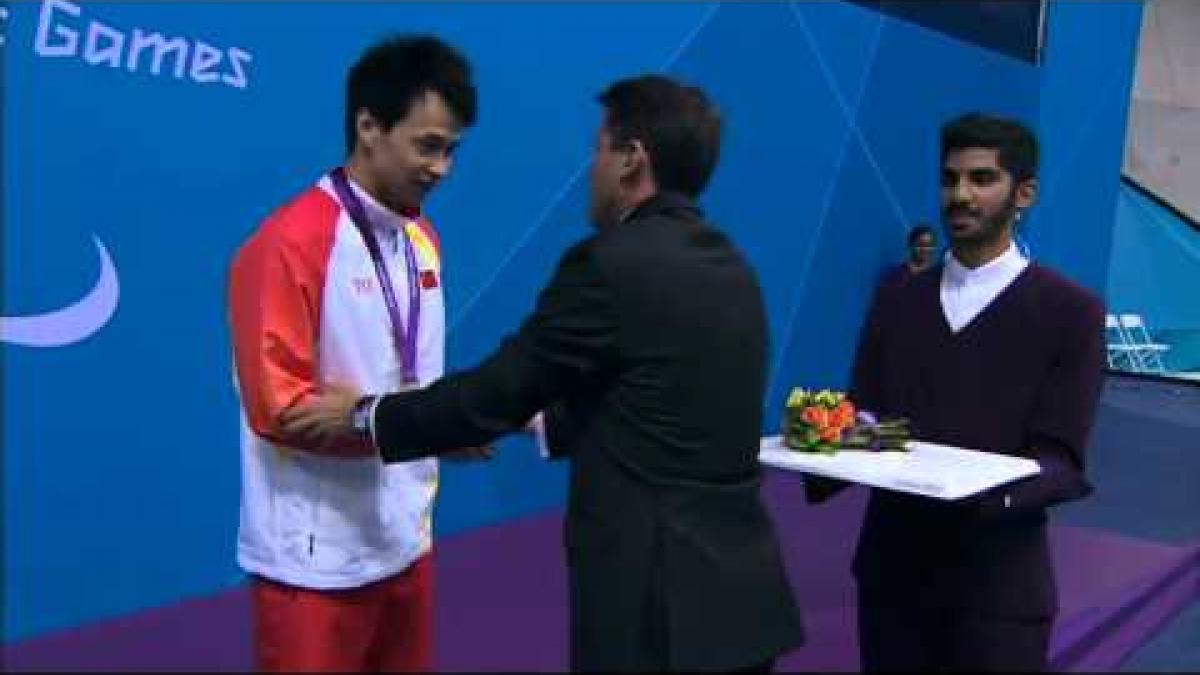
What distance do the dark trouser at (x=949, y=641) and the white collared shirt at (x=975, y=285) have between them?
0.51 metres

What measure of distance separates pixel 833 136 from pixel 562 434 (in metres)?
4.18

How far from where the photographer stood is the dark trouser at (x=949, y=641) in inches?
79.2

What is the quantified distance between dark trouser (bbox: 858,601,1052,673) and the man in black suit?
25.6 inches

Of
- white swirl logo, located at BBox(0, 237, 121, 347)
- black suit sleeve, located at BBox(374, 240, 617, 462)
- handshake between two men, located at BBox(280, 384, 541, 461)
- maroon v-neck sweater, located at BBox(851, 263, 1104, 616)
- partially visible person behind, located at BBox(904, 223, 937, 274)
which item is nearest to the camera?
black suit sleeve, located at BBox(374, 240, 617, 462)

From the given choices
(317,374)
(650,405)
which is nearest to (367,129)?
(317,374)

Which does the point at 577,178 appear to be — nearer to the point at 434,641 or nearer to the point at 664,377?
the point at 434,641

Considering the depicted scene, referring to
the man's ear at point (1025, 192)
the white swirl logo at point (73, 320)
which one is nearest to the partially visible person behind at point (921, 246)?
the man's ear at point (1025, 192)

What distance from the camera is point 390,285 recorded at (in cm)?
174

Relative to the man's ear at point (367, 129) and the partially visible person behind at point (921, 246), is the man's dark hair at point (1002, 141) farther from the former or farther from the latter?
the partially visible person behind at point (921, 246)

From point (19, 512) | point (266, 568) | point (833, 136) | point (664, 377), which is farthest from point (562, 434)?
point (833, 136)

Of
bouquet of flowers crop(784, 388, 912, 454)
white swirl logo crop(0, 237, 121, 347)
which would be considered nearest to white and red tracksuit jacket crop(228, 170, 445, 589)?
bouquet of flowers crop(784, 388, 912, 454)

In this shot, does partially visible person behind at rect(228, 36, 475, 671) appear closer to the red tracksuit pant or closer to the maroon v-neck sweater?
the red tracksuit pant

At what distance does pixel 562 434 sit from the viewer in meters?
1.62

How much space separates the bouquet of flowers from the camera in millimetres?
2080
